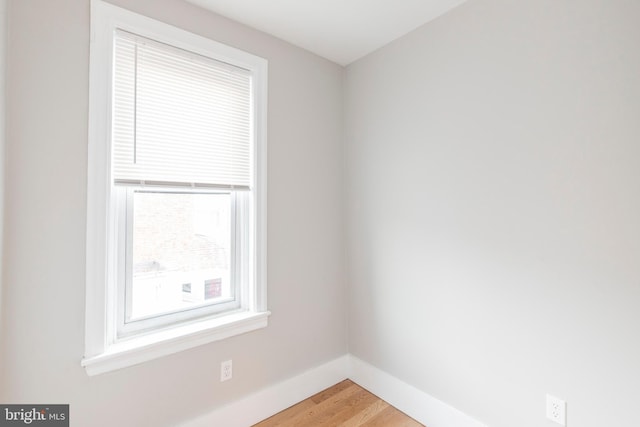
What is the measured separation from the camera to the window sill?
147 cm

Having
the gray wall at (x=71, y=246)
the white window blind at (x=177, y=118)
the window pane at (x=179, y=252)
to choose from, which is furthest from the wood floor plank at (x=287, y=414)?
the white window blind at (x=177, y=118)

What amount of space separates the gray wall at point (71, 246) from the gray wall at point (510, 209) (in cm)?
72

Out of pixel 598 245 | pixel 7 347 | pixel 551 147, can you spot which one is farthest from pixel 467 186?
pixel 7 347

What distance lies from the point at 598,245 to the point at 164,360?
7.08 feet

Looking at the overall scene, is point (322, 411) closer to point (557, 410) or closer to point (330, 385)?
point (330, 385)

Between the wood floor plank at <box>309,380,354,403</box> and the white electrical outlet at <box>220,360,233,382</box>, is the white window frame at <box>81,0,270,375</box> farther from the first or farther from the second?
the wood floor plank at <box>309,380,354,403</box>

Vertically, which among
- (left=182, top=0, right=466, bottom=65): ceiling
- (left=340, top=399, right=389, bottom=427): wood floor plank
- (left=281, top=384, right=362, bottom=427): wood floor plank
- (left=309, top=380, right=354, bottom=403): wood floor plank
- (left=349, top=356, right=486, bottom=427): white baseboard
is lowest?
(left=340, top=399, right=389, bottom=427): wood floor plank

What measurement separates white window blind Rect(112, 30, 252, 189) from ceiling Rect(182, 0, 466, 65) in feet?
1.07

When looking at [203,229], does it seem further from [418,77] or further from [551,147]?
[551,147]

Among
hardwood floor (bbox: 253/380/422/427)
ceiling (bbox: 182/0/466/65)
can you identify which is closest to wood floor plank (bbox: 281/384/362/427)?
hardwood floor (bbox: 253/380/422/427)

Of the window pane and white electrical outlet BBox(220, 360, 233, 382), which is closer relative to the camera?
the window pane

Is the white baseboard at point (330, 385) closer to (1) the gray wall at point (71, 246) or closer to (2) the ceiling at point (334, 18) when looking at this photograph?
(1) the gray wall at point (71, 246)

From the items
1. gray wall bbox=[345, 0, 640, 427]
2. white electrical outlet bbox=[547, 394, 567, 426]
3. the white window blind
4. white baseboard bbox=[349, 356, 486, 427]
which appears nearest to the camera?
gray wall bbox=[345, 0, 640, 427]

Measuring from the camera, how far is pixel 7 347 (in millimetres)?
1288
